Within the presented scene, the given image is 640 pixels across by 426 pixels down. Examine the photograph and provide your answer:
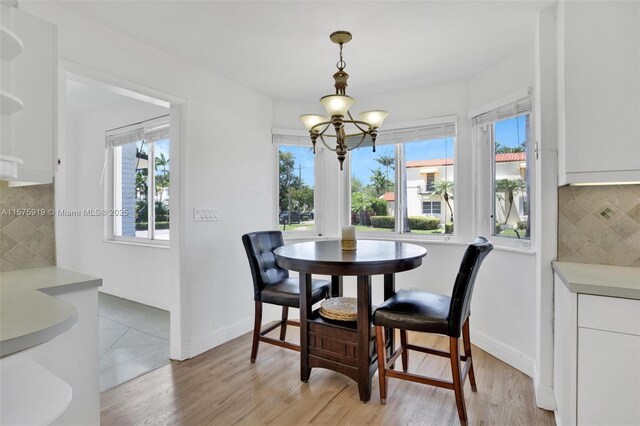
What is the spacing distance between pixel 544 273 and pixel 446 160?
5.17 feet

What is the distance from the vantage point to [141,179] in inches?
165

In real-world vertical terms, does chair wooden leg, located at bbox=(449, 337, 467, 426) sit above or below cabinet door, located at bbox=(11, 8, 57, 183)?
below

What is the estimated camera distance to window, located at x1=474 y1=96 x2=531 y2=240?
2.58m

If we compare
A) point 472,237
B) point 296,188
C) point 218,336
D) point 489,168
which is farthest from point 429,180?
point 218,336

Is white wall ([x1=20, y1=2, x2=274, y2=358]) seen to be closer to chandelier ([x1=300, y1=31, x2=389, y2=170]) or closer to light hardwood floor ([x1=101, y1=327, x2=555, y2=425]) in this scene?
light hardwood floor ([x1=101, y1=327, x2=555, y2=425])

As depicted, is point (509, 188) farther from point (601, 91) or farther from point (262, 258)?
point (262, 258)

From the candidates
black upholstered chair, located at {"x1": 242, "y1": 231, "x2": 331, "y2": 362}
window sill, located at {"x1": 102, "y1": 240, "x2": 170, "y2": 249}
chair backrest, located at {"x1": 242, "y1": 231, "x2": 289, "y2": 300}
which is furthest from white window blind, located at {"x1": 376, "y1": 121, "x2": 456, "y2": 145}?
window sill, located at {"x1": 102, "y1": 240, "x2": 170, "y2": 249}

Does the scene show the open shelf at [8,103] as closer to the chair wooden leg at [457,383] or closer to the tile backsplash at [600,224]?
the chair wooden leg at [457,383]

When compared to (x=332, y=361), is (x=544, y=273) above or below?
above

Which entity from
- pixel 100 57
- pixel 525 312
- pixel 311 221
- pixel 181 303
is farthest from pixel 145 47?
pixel 525 312

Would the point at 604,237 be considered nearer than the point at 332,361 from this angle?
Yes

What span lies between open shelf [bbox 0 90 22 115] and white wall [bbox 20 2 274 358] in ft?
3.27

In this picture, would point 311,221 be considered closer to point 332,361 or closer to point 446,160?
point 446,160

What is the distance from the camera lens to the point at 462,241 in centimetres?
312
